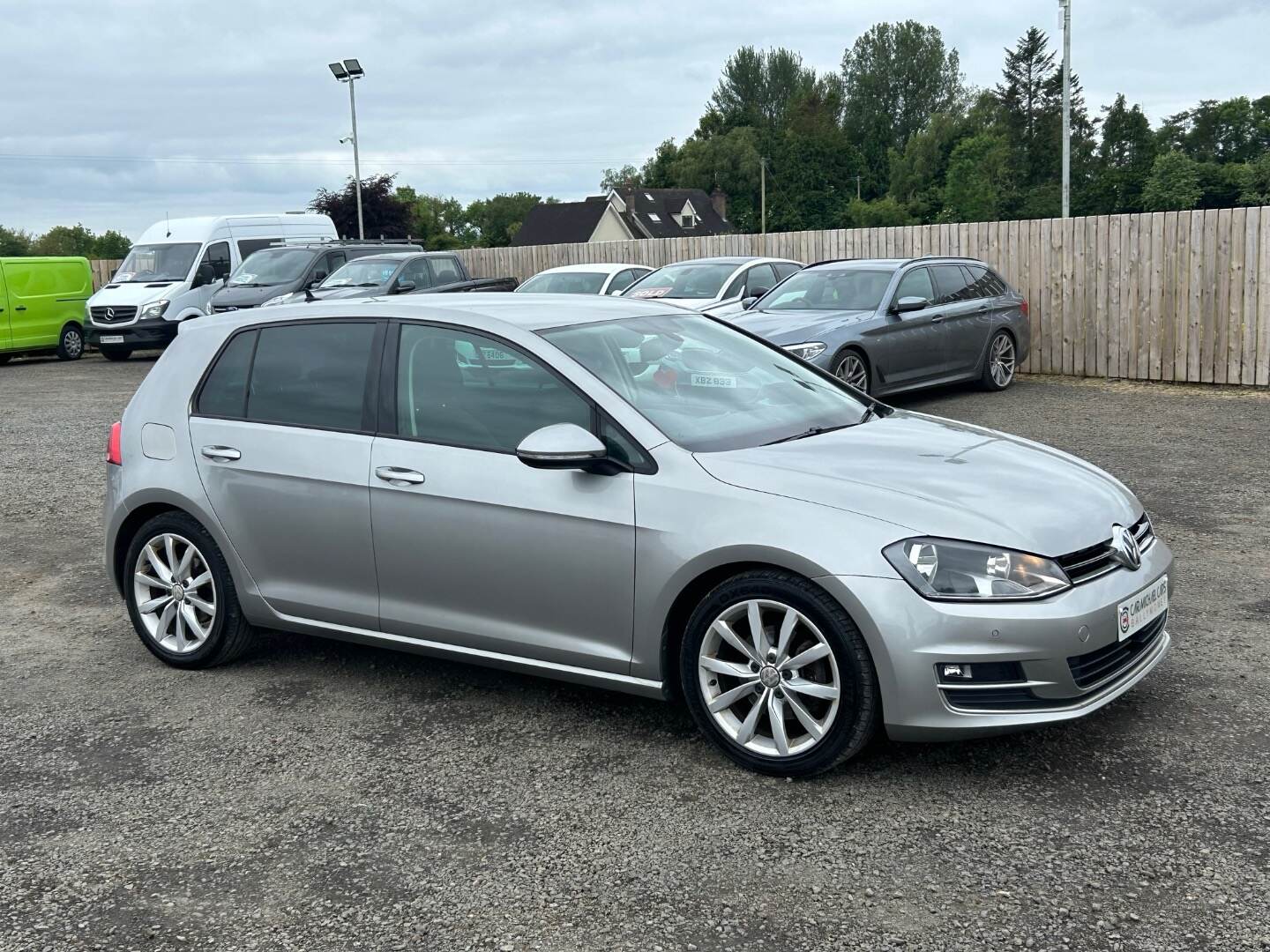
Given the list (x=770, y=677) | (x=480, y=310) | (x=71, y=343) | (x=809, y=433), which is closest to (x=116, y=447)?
(x=480, y=310)

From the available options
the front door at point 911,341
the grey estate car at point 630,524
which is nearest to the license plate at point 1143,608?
the grey estate car at point 630,524

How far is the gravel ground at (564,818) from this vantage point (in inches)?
138

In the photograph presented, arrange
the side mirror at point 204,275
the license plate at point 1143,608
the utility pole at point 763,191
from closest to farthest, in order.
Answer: the license plate at point 1143,608 < the side mirror at point 204,275 < the utility pole at point 763,191

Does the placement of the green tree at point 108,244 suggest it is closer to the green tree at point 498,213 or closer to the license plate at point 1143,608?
the green tree at point 498,213

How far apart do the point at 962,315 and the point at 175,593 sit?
1099 cm

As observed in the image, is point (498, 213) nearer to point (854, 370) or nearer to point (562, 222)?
point (562, 222)

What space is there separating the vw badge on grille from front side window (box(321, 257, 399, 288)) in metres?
16.7

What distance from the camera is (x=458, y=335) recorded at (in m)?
5.11

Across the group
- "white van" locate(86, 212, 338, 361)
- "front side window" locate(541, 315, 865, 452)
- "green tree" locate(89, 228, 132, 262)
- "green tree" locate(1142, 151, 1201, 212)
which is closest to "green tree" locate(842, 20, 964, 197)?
"green tree" locate(1142, 151, 1201, 212)

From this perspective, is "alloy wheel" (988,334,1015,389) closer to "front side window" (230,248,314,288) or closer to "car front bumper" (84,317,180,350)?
"front side window" (230,248,314,288)

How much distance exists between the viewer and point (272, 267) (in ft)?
72.6

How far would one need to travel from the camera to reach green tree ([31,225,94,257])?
321 ft

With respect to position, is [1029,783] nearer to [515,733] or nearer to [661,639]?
[661,639]

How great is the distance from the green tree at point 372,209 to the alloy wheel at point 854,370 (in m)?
40.2
